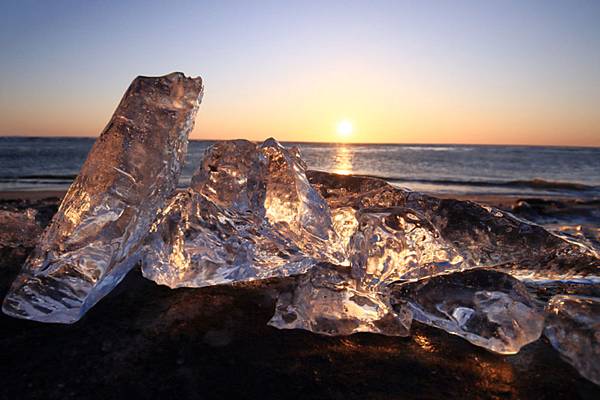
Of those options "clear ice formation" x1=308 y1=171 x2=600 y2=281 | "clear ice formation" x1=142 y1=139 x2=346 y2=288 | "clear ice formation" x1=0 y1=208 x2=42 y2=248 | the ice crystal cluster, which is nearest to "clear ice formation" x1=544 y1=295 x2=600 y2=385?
the ice crystal cluster

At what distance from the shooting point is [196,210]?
5.99 ft

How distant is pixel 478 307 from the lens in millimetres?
1527

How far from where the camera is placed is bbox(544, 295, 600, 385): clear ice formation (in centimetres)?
125

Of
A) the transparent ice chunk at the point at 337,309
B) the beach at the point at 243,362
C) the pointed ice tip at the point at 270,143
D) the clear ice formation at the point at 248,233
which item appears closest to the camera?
the beach at the point at 243,362

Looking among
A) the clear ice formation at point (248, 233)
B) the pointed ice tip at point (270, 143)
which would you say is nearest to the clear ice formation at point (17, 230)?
the clear ice formation at point (248, 233)

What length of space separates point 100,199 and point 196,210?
41 cm

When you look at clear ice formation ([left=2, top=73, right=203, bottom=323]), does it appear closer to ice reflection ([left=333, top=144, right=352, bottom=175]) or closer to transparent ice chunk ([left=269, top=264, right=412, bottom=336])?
transparent ice chunk ([left=269, top=264, right=412, bottom=336])

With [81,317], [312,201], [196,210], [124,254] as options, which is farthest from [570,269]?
[81,317]

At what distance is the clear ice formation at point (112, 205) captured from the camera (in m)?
1.52

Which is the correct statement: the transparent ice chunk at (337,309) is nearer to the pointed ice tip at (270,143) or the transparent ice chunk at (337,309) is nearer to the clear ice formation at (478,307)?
the clear ice formation at (478,307)

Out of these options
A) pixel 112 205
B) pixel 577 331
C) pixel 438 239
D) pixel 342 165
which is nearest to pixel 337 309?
pixel 438 239

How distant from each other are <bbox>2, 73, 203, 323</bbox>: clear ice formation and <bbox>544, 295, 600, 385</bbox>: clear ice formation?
5.88 ft

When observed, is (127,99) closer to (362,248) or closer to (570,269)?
(362,248)

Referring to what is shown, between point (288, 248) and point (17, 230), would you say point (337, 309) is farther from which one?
point (17, 230)
